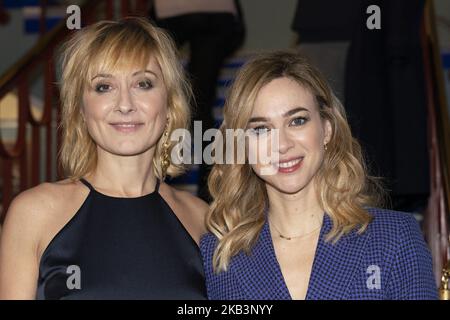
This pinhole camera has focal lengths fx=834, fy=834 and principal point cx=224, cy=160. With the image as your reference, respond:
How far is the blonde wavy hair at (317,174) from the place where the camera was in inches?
96.4

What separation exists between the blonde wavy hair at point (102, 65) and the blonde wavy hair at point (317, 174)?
20cm

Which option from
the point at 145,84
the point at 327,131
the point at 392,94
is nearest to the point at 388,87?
the point at 392,94

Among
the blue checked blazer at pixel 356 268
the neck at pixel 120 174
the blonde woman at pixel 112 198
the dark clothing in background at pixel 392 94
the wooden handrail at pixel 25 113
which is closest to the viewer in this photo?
the blue checked blazer at pixel 356 268

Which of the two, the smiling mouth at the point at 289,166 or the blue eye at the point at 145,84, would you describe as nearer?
the smiling mouth at the point at 289,166

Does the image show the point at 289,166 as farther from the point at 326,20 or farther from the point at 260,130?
the point at 326,20

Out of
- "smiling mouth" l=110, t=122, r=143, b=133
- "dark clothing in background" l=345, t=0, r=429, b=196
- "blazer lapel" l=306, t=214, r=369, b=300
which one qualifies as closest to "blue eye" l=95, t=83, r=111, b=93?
"smiling mouth" l=110, t=122, r=143, b=133

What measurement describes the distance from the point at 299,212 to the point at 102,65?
73cm

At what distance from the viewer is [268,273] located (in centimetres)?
239

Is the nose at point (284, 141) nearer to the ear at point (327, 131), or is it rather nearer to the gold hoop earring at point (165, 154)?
the ear at point (327, 131)

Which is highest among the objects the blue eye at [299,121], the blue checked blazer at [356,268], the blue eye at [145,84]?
the blue eye at [145,84]

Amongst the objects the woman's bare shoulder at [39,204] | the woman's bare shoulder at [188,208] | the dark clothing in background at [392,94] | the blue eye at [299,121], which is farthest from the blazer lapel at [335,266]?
the dark clothing in background at [392,94]

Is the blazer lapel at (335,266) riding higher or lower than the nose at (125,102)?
lower

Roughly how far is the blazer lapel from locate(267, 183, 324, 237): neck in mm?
99

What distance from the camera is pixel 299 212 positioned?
2498 mm
